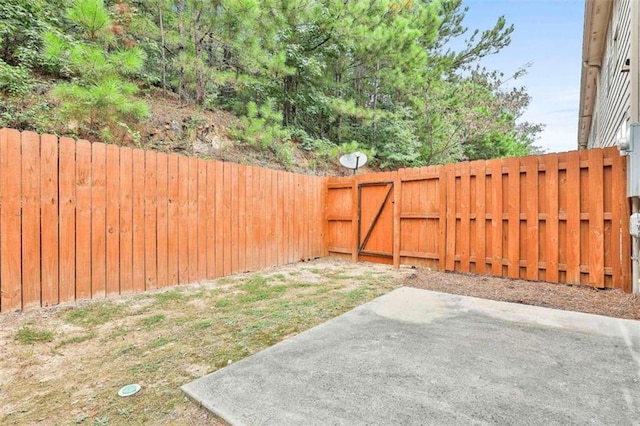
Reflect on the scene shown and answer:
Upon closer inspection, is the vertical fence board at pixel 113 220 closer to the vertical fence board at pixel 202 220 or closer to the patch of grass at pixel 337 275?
the vertical fence board at pixel 202 220

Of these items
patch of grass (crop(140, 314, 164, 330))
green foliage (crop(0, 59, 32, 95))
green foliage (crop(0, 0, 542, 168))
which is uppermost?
green foliage (crop(0, 0, 542, 168))

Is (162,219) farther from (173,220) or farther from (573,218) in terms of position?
(573,218)

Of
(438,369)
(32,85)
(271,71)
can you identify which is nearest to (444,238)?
(438,369)

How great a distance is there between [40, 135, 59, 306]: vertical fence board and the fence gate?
4.35 metres

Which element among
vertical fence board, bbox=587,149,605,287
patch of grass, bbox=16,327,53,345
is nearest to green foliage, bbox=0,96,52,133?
patch of grass, bbox=16,327,53,345

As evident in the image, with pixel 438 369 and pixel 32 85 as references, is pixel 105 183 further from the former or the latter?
pixel 438 369

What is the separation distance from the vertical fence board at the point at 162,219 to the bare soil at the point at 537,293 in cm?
298

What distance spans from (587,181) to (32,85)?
7.20 metres

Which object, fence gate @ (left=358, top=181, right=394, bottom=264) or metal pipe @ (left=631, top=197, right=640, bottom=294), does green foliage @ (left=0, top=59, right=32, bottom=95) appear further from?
metal pipe @ (left=631, top=197, right=640, bottom=294)

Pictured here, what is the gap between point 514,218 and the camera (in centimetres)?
406

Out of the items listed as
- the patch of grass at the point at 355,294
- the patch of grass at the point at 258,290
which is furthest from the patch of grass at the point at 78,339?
the patch of grass at the point at 355,294

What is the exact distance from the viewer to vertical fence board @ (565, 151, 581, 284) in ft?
11.8

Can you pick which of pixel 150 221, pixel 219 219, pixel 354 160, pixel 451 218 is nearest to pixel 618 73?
pixel 451 218

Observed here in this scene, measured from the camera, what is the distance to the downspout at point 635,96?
3.14 meters
